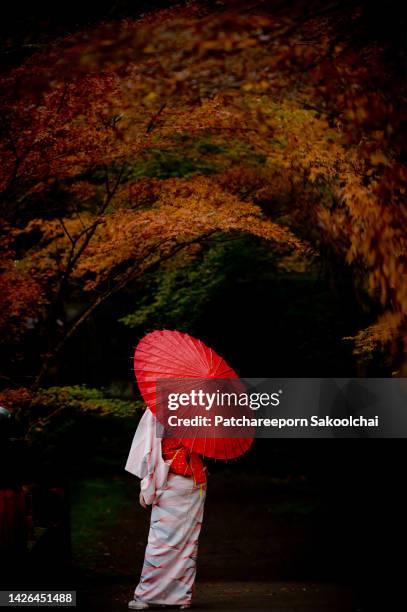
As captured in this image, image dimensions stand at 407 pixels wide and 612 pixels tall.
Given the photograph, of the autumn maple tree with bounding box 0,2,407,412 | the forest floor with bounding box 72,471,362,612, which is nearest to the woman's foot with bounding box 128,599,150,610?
the forest floor with bounding box 72,471,362,612

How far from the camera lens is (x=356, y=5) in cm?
793

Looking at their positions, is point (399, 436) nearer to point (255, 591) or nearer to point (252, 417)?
point (255, 591)

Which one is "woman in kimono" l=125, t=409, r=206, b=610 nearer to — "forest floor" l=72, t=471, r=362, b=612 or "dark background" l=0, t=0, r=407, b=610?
"forest floor" l=72, t=471, r=362, b=612

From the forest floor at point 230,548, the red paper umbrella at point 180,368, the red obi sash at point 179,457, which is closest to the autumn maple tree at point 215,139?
the red paper umbrella at point 180,368

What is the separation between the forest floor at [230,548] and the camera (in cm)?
824

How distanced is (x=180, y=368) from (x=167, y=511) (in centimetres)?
127

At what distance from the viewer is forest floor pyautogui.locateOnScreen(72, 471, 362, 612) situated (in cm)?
824

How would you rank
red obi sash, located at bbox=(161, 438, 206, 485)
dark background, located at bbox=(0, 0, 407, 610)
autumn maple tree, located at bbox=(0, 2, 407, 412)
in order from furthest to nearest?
dark background, located at bbox=(0, 0, 407, 610)
red obi sash, located at bbox=(161, 438, 206, 485)
autumn maple tree, located at bbox=(0, 2, 407, 412)

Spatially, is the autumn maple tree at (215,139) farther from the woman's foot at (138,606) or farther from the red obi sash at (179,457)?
the woman's foot at (138,606)

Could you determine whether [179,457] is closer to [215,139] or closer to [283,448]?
[215,139]

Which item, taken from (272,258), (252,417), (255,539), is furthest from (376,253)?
(272,258)

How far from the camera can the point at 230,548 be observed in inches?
514

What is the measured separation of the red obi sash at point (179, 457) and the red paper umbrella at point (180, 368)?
4.0 inches

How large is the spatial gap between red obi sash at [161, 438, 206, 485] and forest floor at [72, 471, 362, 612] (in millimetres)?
1198
